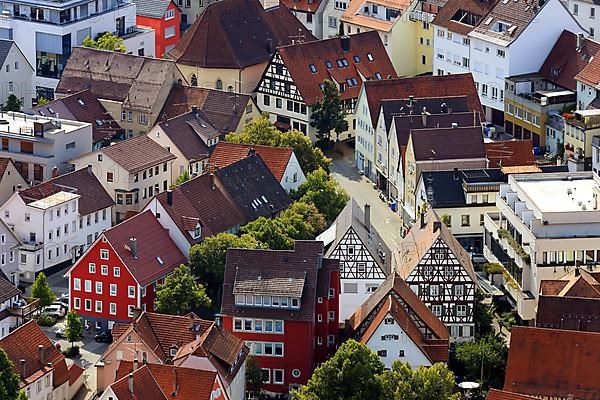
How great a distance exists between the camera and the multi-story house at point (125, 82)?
451 feet

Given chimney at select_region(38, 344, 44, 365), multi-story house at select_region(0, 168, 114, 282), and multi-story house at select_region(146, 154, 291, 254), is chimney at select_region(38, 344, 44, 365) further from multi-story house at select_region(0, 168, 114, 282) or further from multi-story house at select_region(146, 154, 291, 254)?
multi-story house at select_region(0, 168, 114, 282)

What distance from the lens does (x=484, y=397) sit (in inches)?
4124

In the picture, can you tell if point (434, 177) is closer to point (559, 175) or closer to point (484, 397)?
point (559, 175)

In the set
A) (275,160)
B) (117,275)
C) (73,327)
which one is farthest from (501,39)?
(73,327)

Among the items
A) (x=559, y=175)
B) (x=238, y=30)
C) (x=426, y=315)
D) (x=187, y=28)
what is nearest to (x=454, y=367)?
(x=426, y=315)

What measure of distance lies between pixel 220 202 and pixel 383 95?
18.0 meters

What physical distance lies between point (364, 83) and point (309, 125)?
5474 mm

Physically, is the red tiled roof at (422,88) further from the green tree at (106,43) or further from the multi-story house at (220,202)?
the green tree at (106,43)

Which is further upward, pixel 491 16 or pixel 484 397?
pixel 491 16

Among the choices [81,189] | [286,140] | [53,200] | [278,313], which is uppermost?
[286,140]

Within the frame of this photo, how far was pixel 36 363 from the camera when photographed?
103750mm

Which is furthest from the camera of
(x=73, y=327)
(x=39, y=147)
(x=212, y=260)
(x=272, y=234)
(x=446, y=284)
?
(x=39, y=147)

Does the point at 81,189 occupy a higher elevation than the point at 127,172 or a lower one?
lower

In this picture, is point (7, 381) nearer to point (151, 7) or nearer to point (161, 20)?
point (161, 20)
